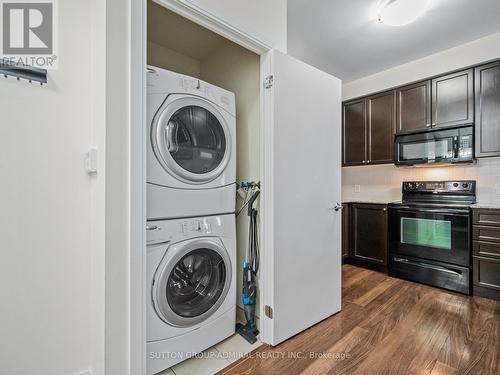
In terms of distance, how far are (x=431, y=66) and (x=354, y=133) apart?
111 centimetres

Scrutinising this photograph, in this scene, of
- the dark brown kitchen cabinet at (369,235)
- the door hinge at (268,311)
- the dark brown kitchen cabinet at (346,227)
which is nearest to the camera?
the door hinge at (268,311)

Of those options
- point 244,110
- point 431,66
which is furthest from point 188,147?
point 431,66

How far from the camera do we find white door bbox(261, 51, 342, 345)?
1.67 metres

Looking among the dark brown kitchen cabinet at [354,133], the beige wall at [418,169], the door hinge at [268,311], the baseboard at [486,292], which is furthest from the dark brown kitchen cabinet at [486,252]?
the door hinge at [268,311]

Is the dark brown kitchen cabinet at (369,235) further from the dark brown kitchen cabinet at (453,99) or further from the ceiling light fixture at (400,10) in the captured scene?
the ceiling light fixture at (400,10)

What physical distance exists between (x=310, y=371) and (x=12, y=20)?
244 cm

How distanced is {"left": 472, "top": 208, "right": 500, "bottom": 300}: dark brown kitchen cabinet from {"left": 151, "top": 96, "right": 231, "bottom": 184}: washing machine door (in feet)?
8.27

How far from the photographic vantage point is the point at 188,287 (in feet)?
5.14

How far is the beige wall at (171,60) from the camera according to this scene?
2174 mm

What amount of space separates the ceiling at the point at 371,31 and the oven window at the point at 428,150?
1083 millimetres

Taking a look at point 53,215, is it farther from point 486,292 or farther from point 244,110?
point 486,292

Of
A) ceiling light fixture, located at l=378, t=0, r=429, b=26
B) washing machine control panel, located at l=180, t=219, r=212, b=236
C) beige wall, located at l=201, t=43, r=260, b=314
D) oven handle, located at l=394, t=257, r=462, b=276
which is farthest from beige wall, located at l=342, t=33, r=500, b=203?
washing machine control panel, located at l=180, t=219, r=212, b=236

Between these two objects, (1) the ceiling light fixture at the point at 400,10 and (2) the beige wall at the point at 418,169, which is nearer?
(1) the ceiling light fixture at the point at 400,10

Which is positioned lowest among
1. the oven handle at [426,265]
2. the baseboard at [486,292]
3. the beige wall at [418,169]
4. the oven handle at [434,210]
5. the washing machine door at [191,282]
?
the baseboard at [486,292]
